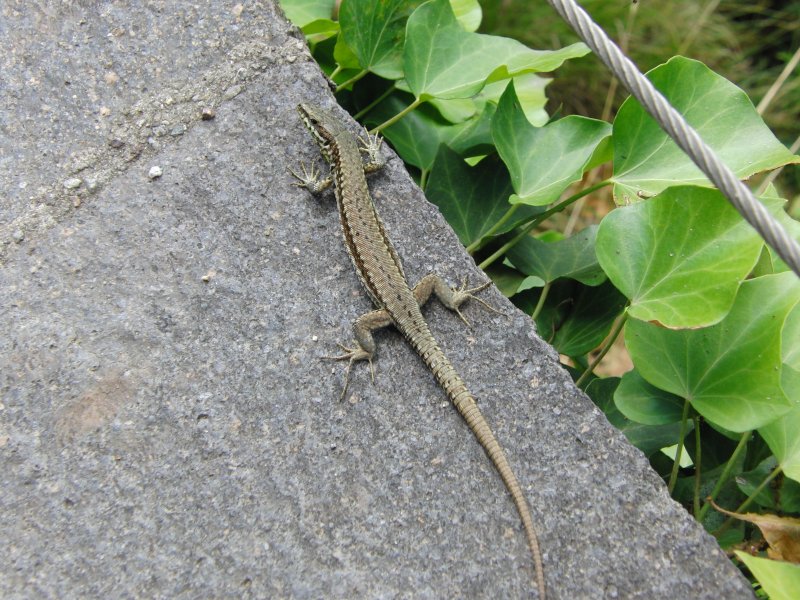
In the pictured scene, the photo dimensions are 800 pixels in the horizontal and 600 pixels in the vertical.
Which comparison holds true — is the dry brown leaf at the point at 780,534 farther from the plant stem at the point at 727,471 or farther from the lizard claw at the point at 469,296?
the lizard claw at the point at 469,296

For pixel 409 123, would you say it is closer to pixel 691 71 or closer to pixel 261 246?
pixel 261 246

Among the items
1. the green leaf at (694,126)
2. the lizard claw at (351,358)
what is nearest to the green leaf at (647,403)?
the green leaf at (694,126)

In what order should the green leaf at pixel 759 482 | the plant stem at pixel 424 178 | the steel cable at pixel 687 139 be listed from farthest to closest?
the plant stem at pixel 424 178 < the green leaf at pixel 759 482 < the steel cable at pixel 687 139

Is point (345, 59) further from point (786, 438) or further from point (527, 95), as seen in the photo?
point (786, 438)

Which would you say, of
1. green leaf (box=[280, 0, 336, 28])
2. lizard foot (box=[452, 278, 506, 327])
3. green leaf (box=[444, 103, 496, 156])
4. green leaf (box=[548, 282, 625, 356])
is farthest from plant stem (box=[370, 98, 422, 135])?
green leaf (box=[548, 282, 625, 356])

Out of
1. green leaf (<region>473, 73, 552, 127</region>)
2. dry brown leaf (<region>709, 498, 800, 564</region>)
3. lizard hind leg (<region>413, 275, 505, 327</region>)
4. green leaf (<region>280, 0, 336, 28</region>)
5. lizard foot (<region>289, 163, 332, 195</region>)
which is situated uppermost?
green leaf (<region>280, 0, 336, 28</region>)

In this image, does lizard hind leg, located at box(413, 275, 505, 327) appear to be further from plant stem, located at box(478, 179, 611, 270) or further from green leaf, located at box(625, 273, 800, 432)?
green leaf, located at box(625, 273, 800, 432)
